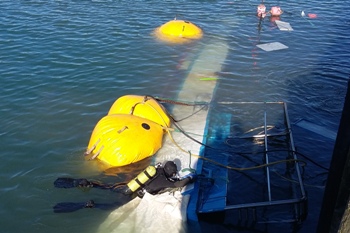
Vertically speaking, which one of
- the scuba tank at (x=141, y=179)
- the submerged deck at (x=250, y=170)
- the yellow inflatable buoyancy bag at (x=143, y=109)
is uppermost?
the yellow inflatable buoyancy bag at (x=143, y=109)

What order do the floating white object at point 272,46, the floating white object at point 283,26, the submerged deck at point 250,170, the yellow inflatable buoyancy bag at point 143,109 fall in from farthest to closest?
1. the floating white object at point 283,26
2. the floating white object at point 272,46
3. the yellow inflatable buoyancy bag at point 143,109
4. the submerged deck at point 250,170

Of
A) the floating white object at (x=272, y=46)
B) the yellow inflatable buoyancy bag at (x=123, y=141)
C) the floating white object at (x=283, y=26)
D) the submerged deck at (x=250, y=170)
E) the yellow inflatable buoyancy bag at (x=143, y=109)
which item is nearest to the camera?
the submerged deck at (x=250, y=170)

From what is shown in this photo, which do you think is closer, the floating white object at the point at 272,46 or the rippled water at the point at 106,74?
the rippled water at the point at 106,74

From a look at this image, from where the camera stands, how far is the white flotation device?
8211mm

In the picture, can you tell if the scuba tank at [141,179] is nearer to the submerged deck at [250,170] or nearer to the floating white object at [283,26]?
the submerged deck at [250,170]

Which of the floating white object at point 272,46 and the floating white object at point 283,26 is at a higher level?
the floating white object at point 283,26

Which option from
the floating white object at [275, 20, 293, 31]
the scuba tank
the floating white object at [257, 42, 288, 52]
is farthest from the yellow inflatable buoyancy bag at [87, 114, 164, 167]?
the floating white object at [275, 20, 293, 31]

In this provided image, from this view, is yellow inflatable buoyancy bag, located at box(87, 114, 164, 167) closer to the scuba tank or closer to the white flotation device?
the white flotation device

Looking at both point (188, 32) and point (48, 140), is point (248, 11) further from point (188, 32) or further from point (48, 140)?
point (48, 140)

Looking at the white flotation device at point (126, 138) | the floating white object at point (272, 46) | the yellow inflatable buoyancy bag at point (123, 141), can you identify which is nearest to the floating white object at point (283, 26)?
the floating white object at point (272, 46)

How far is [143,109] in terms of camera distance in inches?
364

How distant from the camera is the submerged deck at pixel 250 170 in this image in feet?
23.5

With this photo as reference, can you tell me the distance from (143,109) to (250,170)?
2.81 metres

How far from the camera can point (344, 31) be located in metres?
17.5
